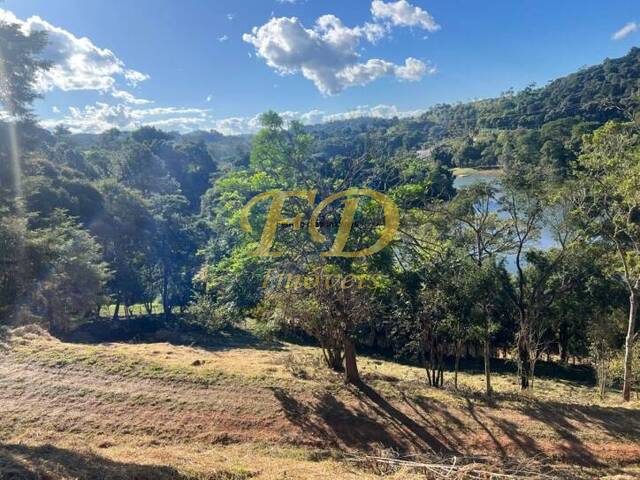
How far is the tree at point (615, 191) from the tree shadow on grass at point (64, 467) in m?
12.6

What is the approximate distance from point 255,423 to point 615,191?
1166 cm

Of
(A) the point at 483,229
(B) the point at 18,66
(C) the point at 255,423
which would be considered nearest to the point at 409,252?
(A) the point at 483,229

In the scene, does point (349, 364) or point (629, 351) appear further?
point (629, 351)

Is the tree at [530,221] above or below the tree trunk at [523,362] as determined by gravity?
above

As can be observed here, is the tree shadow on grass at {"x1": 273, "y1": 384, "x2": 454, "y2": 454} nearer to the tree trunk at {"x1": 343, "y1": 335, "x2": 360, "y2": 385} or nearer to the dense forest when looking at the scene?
the tree trunk at {"x1": 343, "y1": 335, "x2": 360, "y2": 385}

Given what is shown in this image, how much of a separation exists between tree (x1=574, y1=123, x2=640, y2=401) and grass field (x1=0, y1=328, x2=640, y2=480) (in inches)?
162

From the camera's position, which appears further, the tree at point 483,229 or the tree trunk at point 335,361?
the tree trunk at point 335,361

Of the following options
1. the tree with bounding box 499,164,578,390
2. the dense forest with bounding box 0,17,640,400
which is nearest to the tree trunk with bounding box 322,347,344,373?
the dense forest with bounding box 0,17,640,400

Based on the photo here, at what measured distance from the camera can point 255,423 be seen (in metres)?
9.15

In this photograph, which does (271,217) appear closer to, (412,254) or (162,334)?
(412,254)

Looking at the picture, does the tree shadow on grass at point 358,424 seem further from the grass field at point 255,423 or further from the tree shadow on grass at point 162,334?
the tree shadow on grass at point 162,334

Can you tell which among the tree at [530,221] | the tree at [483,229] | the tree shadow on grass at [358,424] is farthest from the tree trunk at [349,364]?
the tree at [530,221]

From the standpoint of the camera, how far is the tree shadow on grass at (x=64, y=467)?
17.9ft

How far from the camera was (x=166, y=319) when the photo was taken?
29.5 metres
